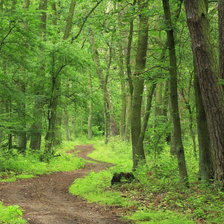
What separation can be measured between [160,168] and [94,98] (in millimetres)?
7647

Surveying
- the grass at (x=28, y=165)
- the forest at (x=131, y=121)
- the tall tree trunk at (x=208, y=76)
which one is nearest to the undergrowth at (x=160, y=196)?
the forest at (x=131, y=121)

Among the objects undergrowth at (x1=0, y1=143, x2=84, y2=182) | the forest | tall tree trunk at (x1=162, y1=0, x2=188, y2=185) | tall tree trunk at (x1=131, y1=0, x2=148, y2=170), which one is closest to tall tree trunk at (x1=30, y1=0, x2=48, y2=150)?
the forest

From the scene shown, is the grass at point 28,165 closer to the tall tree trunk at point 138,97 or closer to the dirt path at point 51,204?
the dirt path at point 51,204

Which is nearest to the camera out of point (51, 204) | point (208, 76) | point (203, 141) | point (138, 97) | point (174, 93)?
point (208, 76)

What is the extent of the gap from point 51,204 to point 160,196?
3071mm

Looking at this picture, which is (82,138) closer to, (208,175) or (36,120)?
(36,120)

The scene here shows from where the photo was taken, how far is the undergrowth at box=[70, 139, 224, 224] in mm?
6561

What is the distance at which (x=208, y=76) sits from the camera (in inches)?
Answer: 282

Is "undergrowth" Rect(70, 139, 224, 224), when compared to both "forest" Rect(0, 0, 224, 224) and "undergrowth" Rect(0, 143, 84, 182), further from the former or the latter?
"undergrowth" Rect(0, 143, 84, 182)

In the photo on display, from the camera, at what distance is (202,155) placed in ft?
30.6

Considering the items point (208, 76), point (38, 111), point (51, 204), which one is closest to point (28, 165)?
point (38, 111)

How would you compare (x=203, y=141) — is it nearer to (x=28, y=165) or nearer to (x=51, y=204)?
(x=51, y=204)

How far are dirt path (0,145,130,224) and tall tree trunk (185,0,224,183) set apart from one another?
9.62 ft

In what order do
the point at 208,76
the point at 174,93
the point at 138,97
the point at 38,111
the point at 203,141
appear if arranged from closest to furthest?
the point at 208,76
the point at 174,93
the point at 203,141
the point at 138,97
the point at 38,111
